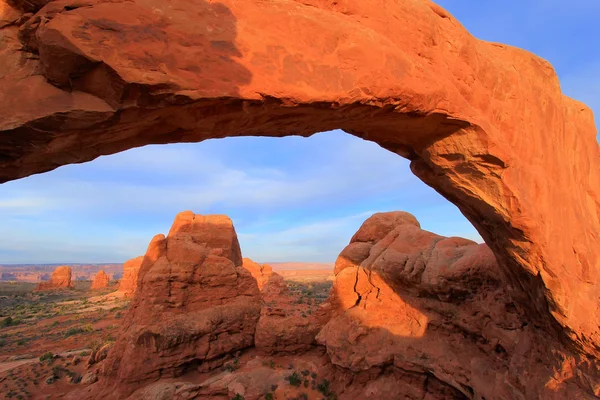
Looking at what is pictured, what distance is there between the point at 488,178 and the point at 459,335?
18.2ft

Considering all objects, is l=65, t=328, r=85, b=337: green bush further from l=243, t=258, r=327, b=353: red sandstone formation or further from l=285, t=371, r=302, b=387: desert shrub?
l=285, t=371, r=302, b=387: desert shrub

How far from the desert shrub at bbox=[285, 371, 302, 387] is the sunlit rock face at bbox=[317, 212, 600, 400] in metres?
1.56

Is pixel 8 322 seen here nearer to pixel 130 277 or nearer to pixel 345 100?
pixel 130 277

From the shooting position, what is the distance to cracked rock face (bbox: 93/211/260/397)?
11.0 m

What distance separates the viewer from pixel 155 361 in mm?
11016

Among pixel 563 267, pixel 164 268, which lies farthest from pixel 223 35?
pixel 164 268

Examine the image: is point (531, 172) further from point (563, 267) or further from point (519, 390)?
point (519, 390)

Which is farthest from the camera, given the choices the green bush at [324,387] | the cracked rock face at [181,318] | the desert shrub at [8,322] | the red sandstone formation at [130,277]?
the red sandstone formation at [130,277]

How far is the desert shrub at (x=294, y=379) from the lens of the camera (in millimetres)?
10781

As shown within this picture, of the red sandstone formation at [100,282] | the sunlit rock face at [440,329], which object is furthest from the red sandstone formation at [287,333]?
the red sandstone formation at [100,282]

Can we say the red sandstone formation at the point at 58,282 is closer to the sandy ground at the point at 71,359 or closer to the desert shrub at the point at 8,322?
the sandy ground at the point at 71,359

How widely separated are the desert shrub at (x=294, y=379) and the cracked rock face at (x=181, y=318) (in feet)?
9.83

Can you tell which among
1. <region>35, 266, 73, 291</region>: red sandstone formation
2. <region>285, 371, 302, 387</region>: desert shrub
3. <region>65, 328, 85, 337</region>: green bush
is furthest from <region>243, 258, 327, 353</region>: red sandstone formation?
<region>35, 266, 73, 291</region>: red sandstone formation

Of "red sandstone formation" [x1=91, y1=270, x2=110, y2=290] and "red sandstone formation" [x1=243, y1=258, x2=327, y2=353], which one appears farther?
"red sandstone formation" [x1=91, y1=270, x2=110, y2=290]
